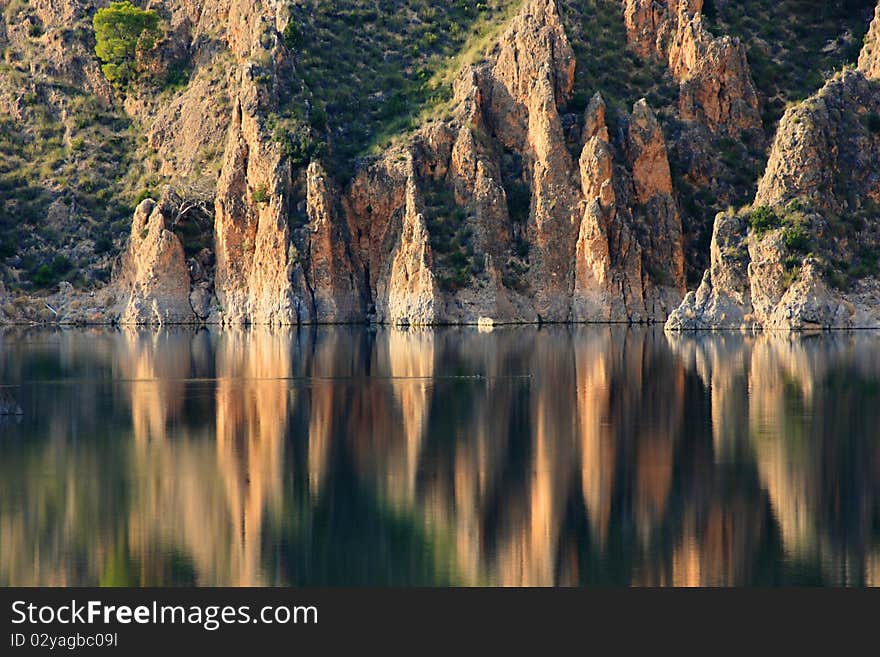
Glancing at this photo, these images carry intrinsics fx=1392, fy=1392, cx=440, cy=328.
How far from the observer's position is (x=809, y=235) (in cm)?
10544

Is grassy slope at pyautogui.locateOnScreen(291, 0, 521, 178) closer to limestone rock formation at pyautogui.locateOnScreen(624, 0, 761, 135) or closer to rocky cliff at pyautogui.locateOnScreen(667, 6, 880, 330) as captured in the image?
limestone rock formation at pyautogui.locateOnScreen(624, 0, 761, 135)

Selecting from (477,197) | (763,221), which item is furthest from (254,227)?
(763,221)

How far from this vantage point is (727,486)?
1471 inches

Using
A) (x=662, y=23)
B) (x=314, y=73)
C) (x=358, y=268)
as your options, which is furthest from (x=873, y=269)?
(x=314, y=73)

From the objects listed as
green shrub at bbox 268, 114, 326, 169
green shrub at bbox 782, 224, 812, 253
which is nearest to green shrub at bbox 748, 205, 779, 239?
green shrub at bbox 782, 224, 812, 253

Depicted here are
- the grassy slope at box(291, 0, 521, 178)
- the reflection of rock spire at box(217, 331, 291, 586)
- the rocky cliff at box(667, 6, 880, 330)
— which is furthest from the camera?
the grassy slope at box(291, 0, 521, 178)

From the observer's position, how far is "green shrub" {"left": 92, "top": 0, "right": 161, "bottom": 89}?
14788 centimetres

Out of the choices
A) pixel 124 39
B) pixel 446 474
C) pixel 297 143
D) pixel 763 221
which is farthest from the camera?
pixel 124 39

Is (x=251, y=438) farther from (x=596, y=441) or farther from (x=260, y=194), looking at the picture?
(x=260, y=194)

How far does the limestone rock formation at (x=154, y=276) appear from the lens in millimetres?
126188

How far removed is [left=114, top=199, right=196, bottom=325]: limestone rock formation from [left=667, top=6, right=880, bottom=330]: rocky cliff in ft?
150

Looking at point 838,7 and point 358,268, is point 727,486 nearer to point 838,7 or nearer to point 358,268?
point 358,268

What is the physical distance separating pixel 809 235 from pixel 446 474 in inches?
2843

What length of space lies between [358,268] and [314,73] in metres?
21.9
